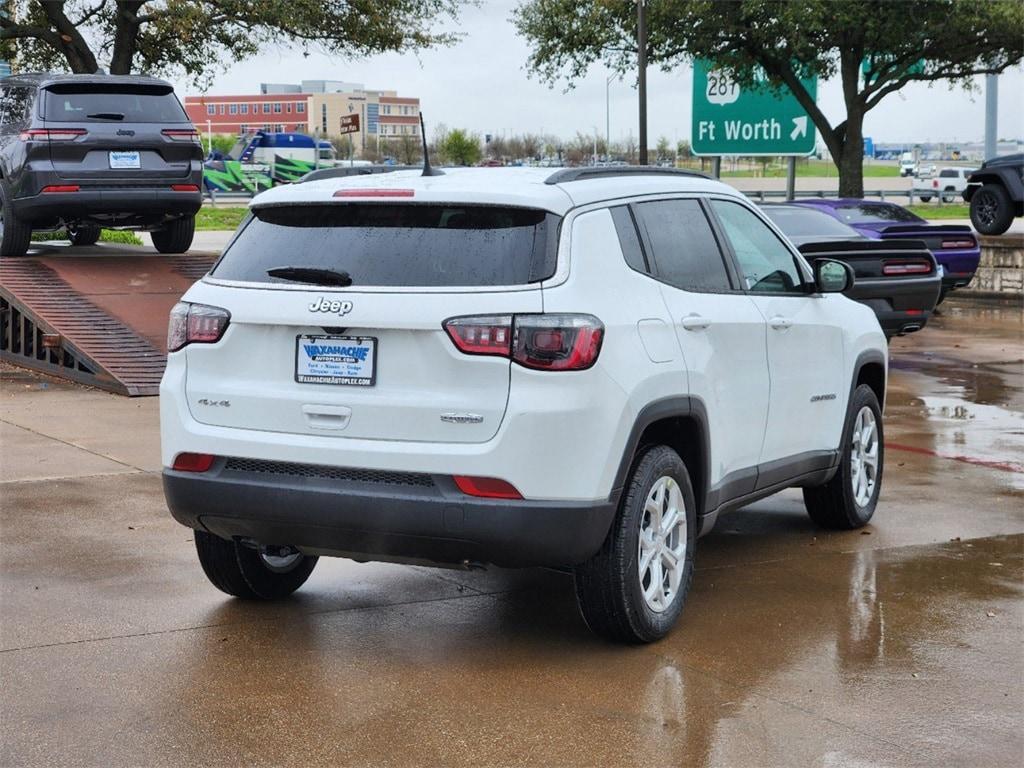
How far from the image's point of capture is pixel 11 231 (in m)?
15.5

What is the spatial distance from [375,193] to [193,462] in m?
1.15

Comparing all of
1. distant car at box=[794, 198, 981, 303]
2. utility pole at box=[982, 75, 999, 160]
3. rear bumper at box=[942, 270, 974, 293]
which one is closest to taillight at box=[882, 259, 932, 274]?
distant car at box=[794, 198, 981, 303]

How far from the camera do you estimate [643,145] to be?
27016 millimetres

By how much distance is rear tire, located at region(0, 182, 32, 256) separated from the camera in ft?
50.4

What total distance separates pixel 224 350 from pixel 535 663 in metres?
1.54

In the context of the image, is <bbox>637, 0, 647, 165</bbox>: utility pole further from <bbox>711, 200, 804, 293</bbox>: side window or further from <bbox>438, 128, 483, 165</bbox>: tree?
<bbox>438, 128, 483, 165</bbox>: tree

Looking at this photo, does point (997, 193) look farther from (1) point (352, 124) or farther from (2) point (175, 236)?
(2) point (175, 236)

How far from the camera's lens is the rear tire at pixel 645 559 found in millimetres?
5297

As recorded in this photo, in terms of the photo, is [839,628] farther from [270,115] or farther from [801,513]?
[270,115]

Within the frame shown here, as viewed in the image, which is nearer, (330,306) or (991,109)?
(330,306)

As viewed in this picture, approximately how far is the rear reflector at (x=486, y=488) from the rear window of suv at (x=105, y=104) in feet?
36.0

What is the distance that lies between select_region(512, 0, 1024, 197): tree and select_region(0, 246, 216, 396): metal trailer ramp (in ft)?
48.0

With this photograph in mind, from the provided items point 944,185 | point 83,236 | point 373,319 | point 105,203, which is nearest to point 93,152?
point 105,203

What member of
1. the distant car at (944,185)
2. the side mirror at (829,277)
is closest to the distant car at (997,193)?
the side mirror at (829,277)
